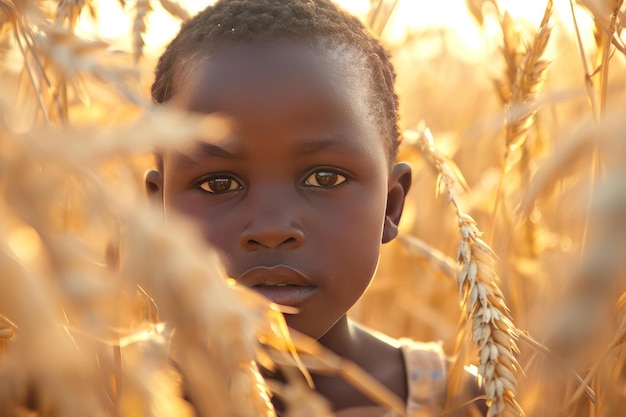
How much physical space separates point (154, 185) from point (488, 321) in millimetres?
737

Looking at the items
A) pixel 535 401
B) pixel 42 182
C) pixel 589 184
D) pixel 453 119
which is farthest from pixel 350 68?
pixel 453 119

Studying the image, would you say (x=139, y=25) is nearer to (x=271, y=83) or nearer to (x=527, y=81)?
(x=271, y=83)

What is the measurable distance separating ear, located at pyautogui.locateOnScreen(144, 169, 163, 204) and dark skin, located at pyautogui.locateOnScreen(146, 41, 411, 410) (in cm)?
11

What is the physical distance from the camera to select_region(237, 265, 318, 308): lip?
1102 mm

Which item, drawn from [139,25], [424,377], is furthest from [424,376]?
[139,25]

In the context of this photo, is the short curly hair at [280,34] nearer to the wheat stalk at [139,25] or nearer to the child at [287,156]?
the child at [287,156]

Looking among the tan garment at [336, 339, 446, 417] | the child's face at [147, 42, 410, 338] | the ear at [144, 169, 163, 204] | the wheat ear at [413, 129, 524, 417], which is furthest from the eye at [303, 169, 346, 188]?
the tan garment at [336, 339, 446, 417]

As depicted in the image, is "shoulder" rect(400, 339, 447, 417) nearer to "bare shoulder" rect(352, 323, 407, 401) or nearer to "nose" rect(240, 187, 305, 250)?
"bare shoulder" rect(352, 323, 407, 401)

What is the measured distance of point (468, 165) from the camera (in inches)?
104

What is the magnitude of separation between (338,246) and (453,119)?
2.22 meters

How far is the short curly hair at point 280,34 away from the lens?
1215 mm

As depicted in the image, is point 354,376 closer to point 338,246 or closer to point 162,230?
point 162,230

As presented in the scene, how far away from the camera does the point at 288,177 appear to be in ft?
3.78

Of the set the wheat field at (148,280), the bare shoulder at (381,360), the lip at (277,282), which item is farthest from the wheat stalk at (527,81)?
the bare shoulder at (381,360)
